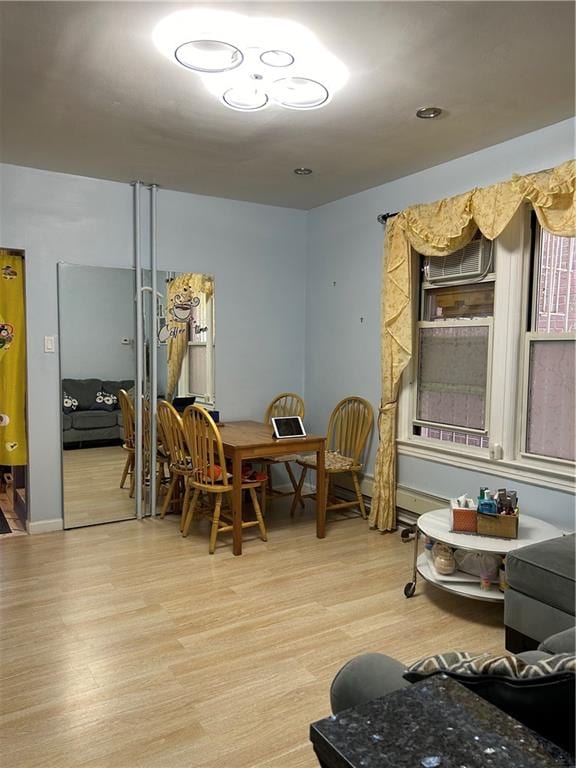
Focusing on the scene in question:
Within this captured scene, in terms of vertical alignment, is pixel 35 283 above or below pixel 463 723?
above

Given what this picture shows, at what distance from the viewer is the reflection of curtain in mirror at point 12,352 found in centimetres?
402

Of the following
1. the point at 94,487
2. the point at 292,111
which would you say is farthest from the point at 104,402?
the point at 292,111

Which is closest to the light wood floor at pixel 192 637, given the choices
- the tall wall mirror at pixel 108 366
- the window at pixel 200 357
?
the tall wall mirror at pixel 108 366

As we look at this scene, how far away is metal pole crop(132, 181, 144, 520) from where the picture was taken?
4.21 metres

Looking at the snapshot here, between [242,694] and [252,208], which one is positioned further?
[252,208]

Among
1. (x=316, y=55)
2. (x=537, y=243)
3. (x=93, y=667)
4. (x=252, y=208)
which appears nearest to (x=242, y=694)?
(x=93, y=667)

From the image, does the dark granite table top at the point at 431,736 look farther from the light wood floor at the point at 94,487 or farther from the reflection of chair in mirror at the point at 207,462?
the light wood floor at the point at 94,487

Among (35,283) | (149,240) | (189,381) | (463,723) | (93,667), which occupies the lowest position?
(93,667)

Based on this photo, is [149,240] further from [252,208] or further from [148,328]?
[252,208]

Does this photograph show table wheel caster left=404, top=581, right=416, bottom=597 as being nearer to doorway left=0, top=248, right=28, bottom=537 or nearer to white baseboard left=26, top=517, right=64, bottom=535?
white baseboard left=26, top=517, right=64, bottom=535

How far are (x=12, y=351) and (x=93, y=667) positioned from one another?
261 centimetres

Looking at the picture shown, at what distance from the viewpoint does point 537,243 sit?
10.4 ft

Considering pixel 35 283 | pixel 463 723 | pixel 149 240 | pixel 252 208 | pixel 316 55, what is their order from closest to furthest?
pixel 463 723 < pixel 316 55 < pixel 35 283 < pixel 149 240 < pixel 252 208

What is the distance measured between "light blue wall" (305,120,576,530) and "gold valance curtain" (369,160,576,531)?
16 centimetres
